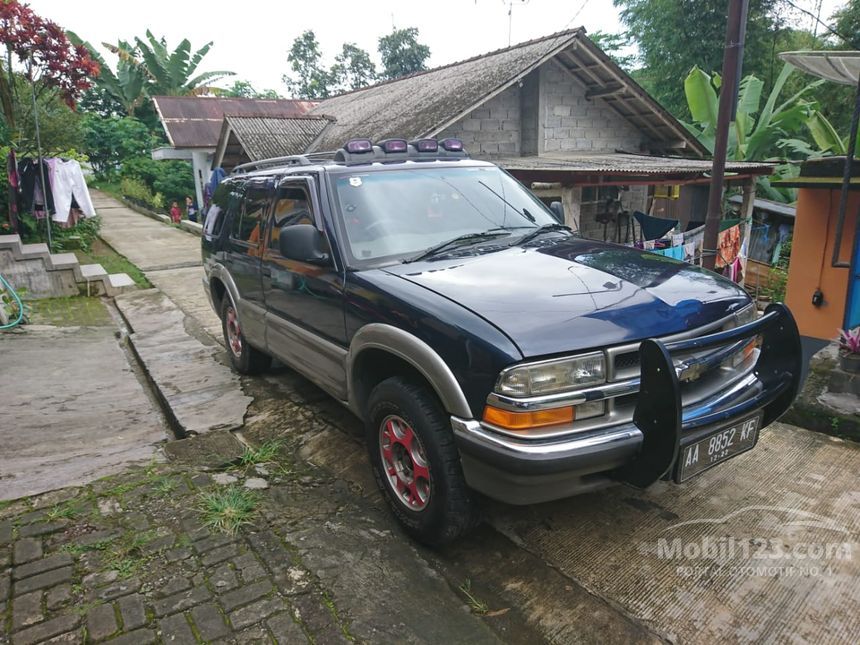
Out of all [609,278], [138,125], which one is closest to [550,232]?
[609,278]

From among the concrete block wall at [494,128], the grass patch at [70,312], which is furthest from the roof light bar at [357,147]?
the concrete block wall at [494,128]

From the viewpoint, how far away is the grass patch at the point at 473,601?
8.86ft

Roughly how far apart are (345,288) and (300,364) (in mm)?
1062

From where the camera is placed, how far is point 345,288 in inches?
138

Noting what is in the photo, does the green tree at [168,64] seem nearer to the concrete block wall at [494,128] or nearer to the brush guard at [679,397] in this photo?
the concrete block wall at [494,128]

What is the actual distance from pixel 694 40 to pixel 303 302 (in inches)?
841

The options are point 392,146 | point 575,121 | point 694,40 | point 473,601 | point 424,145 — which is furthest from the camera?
point 694,40

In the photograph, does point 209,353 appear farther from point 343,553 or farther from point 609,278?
point 609,278

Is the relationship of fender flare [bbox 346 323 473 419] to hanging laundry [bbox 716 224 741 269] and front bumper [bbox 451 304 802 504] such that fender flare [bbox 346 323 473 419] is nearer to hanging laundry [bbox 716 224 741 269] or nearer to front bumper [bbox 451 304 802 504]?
front bumper [bbox 451 304 802 504]

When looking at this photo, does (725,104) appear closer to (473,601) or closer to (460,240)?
(460,240)

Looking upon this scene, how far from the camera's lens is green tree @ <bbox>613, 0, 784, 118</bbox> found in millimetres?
19969

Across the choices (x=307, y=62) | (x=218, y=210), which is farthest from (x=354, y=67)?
(x=218, y=210)

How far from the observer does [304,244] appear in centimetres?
360

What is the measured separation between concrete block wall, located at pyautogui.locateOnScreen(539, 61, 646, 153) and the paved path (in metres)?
8.52
